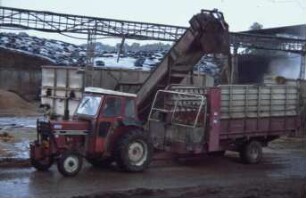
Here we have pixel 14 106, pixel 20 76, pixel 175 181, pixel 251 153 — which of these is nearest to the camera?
pixel 175 181

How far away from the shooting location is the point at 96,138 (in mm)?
14227

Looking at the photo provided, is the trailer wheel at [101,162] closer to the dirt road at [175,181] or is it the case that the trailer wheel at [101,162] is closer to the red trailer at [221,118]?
the dirt road at [175,181]

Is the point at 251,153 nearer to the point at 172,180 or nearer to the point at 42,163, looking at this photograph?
the point at 172,180

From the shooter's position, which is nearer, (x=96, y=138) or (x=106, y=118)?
(x=96, y=138)

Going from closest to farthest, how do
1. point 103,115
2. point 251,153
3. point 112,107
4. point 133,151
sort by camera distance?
point 103,115
point 112,107
point 133,151
point 251,153

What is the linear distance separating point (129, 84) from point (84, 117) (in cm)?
1068

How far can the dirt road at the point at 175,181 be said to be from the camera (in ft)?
39.0

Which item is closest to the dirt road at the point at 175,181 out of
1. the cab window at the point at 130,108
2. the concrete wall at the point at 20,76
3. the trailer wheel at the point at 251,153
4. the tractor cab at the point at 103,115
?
the trailer wheel at the point at 251,153

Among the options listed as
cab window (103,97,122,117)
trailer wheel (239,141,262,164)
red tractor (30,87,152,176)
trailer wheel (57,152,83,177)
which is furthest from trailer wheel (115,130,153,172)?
trailer wheel (239,141,262,164)

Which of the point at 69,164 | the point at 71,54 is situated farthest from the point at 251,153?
the point at 71,54

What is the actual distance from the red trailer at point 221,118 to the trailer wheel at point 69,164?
11.4 feet

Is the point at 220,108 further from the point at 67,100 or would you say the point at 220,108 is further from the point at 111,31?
the point at 111,31

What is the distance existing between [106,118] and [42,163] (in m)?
1.86

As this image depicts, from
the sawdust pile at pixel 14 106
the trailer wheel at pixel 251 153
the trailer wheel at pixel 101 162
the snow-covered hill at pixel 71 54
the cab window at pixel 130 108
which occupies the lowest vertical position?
the trailer wheel at pixel 101 162
